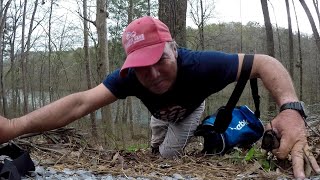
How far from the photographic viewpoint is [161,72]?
2.26 metres

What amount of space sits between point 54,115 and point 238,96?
3.89 ft

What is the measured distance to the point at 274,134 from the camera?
78.6 inches

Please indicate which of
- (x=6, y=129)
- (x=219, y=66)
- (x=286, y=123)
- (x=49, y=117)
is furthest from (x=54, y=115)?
(x=286, y=123)

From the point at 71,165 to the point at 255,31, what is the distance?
83.4ft

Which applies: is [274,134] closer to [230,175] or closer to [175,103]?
[230,175]

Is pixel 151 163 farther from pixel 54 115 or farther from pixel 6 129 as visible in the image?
pixel 6 129

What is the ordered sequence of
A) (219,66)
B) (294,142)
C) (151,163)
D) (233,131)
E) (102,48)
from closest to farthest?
(294,142), (219,66), (151,163), (233,131), (102,48)

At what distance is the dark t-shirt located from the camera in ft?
8.06

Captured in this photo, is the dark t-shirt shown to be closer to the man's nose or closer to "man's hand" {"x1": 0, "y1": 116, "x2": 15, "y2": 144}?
the man's nose

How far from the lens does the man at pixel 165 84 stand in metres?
2.00

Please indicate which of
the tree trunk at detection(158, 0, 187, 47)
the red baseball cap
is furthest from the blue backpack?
the tree trunk at detection(158, 0, 187, 47)

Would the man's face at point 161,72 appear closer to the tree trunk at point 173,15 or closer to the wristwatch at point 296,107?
the wristwatch at point 296,107

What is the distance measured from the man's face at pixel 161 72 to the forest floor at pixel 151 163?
54 cm

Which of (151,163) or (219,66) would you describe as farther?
(151,163)
